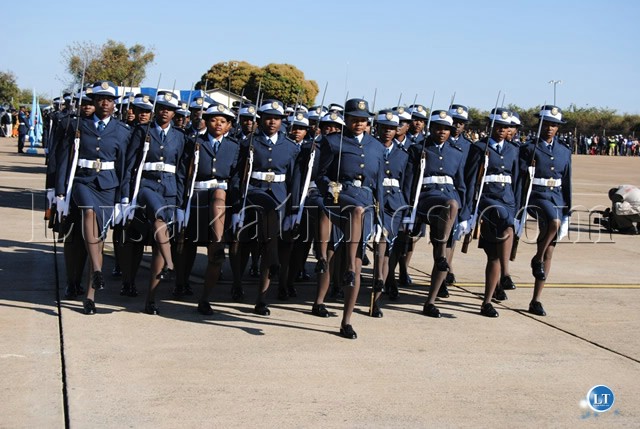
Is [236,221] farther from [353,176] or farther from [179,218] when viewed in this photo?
[353,176]

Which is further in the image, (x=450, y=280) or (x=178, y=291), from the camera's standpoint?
(x=450, y=280)

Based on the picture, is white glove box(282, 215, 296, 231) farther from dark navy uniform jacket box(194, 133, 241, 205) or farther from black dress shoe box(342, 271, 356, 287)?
black dress shoe box(342, 271, 356, 287)

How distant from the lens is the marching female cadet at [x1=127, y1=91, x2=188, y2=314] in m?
8.66

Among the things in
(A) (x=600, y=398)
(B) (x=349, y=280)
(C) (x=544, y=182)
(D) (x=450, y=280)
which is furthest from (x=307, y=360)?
(D) (x=450, y=280)

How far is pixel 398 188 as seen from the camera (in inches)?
376

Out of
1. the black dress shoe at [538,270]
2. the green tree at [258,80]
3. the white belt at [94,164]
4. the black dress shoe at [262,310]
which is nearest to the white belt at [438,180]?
the black dress shoe at [538,270]

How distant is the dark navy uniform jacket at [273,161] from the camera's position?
29.5ft

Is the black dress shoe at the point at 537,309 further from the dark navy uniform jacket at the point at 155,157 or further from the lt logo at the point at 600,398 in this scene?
the dark navy uniform jacket at the point at 155,157

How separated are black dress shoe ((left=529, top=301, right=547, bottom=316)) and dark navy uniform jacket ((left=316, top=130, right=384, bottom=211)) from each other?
7.01ft

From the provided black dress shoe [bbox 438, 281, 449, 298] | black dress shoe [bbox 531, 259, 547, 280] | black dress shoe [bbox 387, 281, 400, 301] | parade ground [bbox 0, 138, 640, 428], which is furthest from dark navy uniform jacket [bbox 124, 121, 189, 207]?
black dress shoe [bbox 531, 259, 547, 280]

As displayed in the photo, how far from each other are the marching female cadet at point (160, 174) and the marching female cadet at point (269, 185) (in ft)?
2.27

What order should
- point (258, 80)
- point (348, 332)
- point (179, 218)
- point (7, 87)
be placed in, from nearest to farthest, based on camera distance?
point (348, 332), point (179, 218), point (258, 80), point (7, 87)

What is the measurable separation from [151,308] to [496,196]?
365cm

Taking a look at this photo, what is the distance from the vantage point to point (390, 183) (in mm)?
9484
